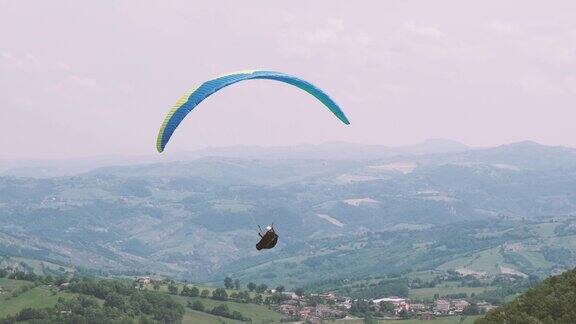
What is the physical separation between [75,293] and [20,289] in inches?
653

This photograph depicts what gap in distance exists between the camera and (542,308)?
7362cm

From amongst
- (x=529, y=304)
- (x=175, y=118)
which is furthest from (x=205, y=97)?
(x=529, y=304)

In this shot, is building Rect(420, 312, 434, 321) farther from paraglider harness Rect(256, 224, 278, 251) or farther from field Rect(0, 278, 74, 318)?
paraglider harness Rect(256, 224, 278, 251)

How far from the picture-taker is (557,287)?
80062mm

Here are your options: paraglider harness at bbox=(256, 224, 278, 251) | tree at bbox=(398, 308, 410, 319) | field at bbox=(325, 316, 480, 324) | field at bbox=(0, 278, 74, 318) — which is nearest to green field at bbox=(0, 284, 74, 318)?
field at bbox=(0, 278, 74, 318)

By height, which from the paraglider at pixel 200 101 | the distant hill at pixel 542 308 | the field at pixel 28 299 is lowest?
the field at pixel 28 299

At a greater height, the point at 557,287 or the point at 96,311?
the point at 557,287

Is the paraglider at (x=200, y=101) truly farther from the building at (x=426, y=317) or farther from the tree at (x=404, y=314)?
the tree at (x=404, y=314)

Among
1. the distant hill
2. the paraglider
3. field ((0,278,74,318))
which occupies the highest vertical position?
the paraglider

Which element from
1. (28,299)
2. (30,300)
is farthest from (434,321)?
(28,299)

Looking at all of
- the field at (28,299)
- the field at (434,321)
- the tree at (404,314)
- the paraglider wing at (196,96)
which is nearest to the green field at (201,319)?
the field at (434,321)

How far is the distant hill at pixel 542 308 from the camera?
71.0 m

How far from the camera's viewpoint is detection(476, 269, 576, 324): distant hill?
233ft

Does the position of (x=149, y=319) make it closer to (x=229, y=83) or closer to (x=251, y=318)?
(x=251, y=318)
